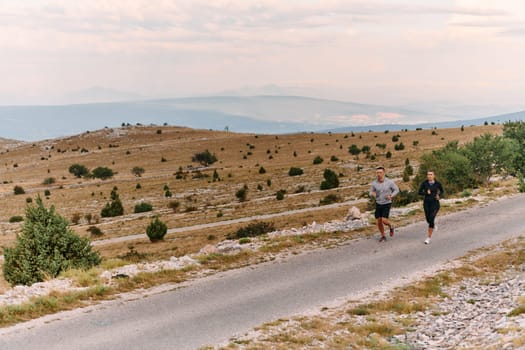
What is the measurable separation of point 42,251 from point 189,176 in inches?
2367

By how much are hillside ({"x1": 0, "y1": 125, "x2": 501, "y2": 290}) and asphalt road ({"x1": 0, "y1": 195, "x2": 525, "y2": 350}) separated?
511 inches

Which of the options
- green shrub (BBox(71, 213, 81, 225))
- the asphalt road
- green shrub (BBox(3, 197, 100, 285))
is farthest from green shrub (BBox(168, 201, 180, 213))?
the asphalt road

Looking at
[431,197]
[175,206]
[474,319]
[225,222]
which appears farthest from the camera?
[175,206]

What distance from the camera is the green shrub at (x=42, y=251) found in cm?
1656

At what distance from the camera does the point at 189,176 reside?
252 feet

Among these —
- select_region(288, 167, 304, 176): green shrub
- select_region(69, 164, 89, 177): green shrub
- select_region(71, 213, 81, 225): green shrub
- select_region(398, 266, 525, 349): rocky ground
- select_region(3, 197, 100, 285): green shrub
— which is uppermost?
select_region(69, 164, 89, 177): green shrub

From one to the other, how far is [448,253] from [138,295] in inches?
399

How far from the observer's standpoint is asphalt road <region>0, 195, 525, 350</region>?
370 inches

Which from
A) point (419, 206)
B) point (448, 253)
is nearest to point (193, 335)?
point (448, 253)

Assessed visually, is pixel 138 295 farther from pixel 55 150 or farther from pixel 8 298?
pixel 55 150

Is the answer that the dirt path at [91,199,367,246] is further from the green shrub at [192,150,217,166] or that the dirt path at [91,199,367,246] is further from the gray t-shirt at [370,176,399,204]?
the green shrub at [192,150,217,166]

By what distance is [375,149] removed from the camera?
265ft

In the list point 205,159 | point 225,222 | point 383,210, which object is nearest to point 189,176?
point 205,159

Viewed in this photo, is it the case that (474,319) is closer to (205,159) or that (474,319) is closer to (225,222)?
(225,222)
